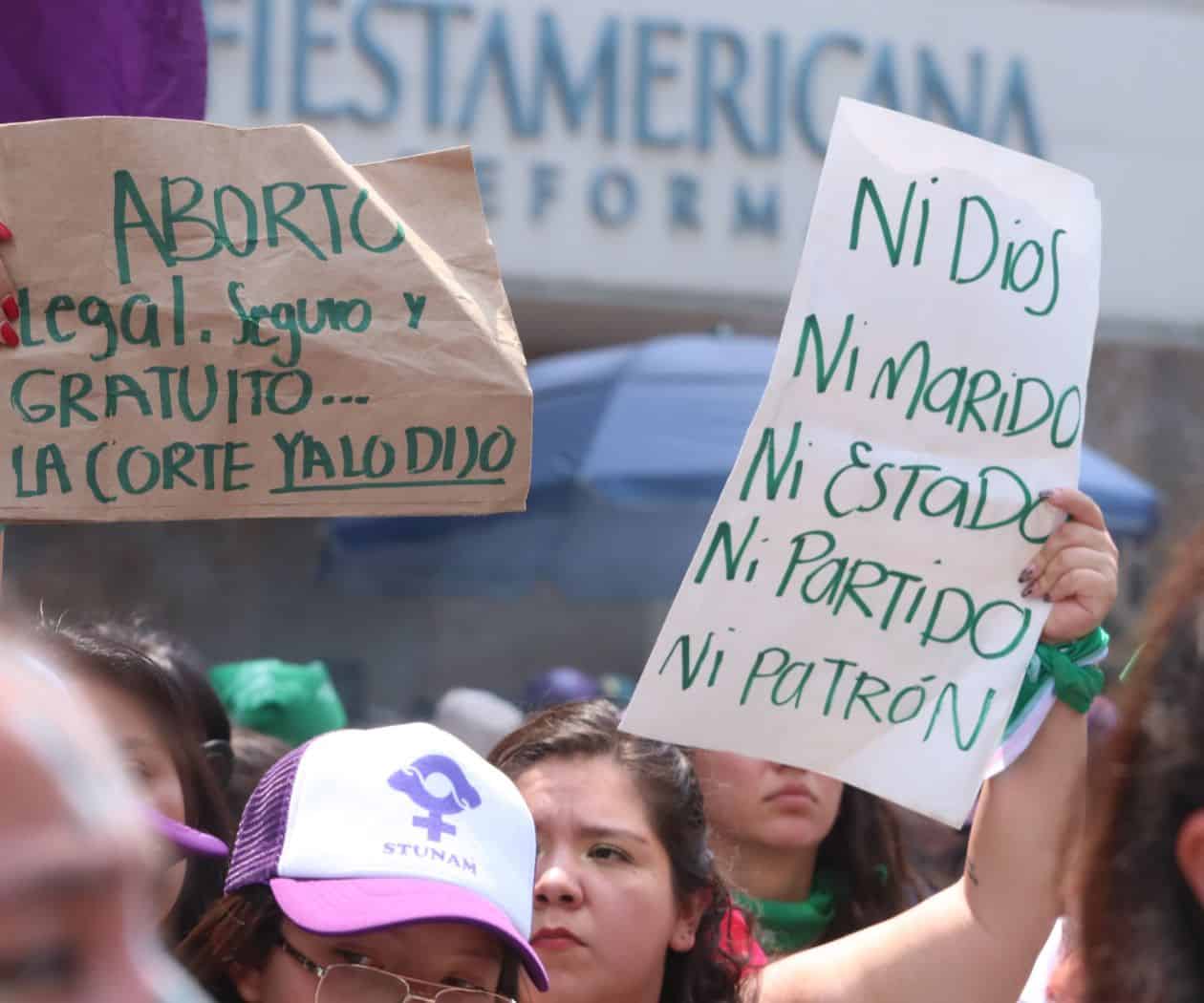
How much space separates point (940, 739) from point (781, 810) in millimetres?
795

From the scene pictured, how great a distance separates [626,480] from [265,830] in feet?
13.9

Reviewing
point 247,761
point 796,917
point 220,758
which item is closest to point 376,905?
point 220,758

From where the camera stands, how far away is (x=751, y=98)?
29.3 feet

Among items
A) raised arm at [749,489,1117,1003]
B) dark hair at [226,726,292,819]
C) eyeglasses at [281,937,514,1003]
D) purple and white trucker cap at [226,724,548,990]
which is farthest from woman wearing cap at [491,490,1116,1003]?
dark hair at [226,726,292,819]

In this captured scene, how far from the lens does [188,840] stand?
2045 millimetres

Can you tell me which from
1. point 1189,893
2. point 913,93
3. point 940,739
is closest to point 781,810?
point 940,739

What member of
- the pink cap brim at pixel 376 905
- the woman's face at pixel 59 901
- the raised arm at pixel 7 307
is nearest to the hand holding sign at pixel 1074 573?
the pink cap brim at pixel 376 905

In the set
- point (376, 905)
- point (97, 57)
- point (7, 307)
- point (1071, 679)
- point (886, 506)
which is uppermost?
point (97, 57)

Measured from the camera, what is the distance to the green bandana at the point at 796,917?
8.76 ft

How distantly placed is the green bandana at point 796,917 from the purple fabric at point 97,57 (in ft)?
4.36

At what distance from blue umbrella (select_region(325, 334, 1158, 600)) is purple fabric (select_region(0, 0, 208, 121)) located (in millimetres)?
3626

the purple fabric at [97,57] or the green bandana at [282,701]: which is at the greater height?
the purple fabric at [97,57]

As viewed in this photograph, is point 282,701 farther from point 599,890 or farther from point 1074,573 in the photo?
point 1074,573

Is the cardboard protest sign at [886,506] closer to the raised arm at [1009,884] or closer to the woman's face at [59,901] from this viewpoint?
the raised arm at [1009,884]
